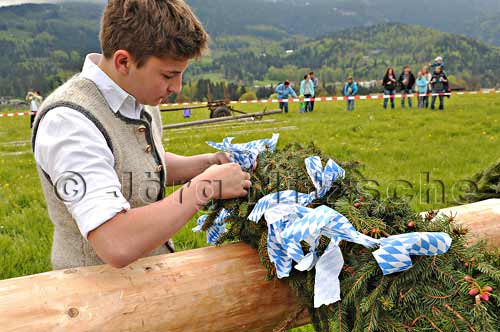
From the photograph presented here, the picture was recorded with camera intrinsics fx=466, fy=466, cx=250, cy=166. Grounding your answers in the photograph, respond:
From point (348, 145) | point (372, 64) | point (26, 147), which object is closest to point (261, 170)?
point (348, 145)

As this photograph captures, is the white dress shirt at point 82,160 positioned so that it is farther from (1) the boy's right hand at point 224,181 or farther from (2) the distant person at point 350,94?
(2) the distant person at point 350,94

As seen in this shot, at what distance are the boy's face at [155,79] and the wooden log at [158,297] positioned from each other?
26.2 inches

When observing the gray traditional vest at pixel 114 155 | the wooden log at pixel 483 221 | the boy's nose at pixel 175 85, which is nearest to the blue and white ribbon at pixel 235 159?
the gray traditional vest at pixel 114 155

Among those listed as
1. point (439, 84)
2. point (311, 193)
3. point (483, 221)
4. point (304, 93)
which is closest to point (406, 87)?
point (439, 84)

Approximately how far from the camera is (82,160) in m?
1.60

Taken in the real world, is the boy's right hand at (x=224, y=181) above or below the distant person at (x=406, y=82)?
above

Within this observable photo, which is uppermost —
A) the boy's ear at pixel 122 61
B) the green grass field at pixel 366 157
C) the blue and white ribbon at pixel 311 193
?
the boy's ear at pixel 122 61

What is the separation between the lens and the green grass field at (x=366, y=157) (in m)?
4.33

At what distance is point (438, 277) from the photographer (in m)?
1.45

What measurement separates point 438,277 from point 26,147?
1292cm

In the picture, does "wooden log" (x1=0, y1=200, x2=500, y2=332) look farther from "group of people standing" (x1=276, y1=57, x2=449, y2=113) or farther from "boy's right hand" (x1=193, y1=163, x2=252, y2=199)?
"group of people standing" (x1=276, y1=57, x2=449, y2=113)

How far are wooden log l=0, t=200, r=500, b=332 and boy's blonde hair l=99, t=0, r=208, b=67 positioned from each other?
805 mm

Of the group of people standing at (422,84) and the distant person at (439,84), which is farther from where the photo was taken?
the group of people standing at (422,84)

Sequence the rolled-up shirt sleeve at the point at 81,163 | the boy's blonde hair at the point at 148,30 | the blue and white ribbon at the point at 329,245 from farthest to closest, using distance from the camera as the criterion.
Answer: the boy's blonde hair at the point at 148,30 → the rolled-up shirt sleeve at the point at 81,163 → the blue and white ribbon at the point at 329,245
